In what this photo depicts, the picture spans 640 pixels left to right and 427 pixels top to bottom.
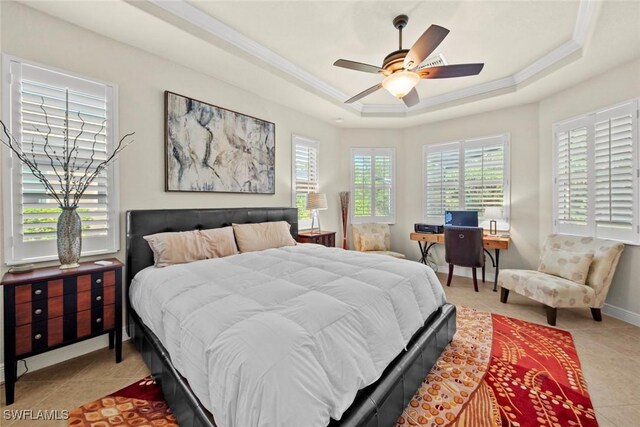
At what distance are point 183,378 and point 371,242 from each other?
377 centimetres

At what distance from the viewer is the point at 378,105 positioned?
462 cm

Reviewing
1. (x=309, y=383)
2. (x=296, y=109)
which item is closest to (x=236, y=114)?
(x=296, y=109)

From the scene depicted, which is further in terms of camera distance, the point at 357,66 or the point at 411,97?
the point at 411,97

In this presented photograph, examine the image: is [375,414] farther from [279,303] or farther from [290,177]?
[290,177]

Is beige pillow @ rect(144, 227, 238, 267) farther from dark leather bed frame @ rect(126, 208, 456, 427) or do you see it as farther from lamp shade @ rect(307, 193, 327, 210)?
lamp shade @ rect(307, 193, 327, 210)

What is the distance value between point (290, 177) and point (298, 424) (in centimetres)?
362

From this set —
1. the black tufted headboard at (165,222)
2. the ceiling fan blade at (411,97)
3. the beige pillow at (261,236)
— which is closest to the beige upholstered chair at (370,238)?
the beige pillow at (261,236)

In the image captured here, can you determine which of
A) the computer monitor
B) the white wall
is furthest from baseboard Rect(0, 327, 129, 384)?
the computer monitor

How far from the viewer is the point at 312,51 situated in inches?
118

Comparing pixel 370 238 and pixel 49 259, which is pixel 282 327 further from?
pixel 370 238

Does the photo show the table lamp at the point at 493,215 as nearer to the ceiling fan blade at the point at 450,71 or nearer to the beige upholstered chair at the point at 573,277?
the beige upholstered chair at the point at 573,277

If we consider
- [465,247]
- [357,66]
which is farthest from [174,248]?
[465,247]

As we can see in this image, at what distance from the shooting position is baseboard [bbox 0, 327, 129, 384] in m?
2.08

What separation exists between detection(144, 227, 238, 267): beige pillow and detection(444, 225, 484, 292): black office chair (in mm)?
3079
